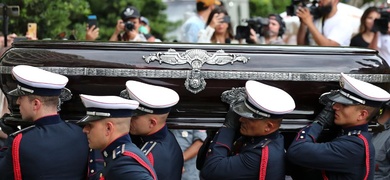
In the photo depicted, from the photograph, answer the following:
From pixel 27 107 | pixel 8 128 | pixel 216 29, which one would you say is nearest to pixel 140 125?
pixel 27 107

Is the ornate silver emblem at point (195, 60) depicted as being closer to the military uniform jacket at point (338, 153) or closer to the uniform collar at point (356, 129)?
the military uniform jacket at point (338, 153)

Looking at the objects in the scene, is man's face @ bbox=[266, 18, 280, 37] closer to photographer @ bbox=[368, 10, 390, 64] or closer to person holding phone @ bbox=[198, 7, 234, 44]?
person holding phone @ bbox=[198, 7, 234, 44]

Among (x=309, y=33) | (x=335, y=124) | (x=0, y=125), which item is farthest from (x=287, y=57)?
(x=309, y=33)

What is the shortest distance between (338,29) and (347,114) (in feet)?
10.7

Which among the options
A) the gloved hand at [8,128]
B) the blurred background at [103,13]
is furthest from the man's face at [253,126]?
the blurred background at [103,13]

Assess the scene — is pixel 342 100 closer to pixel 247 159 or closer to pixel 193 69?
pixel 247 159

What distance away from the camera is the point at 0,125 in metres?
5.58

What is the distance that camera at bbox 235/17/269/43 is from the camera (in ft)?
30.1

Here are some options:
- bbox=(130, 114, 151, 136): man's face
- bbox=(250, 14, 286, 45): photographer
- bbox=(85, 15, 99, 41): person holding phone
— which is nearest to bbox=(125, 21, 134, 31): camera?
bbox=(85, 15, 99, 41): person holding phone

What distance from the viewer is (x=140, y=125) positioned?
16.4 ft

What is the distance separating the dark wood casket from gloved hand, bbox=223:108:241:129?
0.10 meters

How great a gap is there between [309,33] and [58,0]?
2.54 meters

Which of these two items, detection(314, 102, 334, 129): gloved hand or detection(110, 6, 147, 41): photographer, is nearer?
detection(314, 102, 334, 129): gloved hand

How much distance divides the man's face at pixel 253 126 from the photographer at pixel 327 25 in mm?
3107
